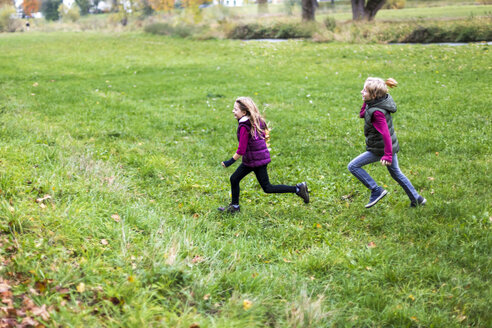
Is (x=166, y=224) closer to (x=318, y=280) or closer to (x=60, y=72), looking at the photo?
(x=318, y=280)

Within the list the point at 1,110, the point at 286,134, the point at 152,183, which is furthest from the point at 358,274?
the point at 1,110

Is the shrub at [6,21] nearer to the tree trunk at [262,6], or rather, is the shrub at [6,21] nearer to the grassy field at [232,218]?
the tree trunk at [262,6]

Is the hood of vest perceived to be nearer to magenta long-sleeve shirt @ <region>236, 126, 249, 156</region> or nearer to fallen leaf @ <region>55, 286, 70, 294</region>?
magenta long-sleeve shirt @ <region>236, 126, 249, 156</region>

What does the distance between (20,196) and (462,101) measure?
9.61m

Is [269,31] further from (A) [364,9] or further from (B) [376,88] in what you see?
(B) [376,88]

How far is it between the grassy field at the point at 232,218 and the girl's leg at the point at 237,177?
24 centimetres

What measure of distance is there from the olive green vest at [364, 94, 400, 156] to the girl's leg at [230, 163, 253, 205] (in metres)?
1.56

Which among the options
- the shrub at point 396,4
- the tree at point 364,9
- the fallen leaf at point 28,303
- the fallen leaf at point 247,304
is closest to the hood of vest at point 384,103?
the fallen leaf at point 247,304

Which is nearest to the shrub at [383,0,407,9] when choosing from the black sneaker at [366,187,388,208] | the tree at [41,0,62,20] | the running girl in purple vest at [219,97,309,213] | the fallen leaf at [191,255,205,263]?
the black sneaker at [366,187,388,208]

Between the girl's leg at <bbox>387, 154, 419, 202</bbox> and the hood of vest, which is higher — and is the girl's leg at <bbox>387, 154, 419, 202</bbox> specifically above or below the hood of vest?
below

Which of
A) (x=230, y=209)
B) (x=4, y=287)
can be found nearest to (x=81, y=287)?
(x=4, y=287)

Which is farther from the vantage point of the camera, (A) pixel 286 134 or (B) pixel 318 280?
(A) pixel 286 134

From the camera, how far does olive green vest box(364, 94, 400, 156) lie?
4.92m

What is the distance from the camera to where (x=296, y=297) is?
11.5ft
